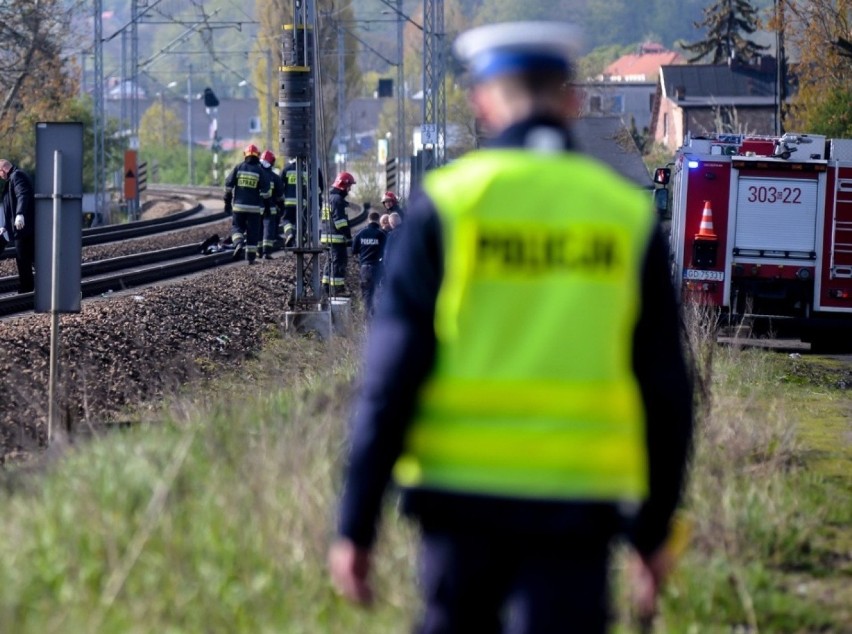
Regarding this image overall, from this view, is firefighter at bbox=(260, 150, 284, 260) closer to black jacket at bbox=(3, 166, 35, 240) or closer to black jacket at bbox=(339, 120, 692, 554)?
black jacket at bbox=(3, 166, 35, 240)

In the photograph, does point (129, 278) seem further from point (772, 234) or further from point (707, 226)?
point (772, 234)

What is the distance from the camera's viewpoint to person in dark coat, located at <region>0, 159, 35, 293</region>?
19.5 m

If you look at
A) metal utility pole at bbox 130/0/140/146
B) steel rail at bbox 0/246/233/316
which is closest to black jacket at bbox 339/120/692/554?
steel rail at bbox 0/246/233/316

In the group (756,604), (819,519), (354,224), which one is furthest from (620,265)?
(354,224)

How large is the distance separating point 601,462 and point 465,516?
0.31 metres

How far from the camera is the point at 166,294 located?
20.3 metres

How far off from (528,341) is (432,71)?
3252 centimetres

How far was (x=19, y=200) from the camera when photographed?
1969cm

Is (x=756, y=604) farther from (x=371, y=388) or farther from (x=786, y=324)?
(x=786, y=324)

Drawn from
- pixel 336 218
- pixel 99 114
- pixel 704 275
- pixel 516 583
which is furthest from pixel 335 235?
pixel 99 114

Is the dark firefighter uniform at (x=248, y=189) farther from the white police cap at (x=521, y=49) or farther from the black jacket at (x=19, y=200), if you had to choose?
the white police cap at (x=521, y=49)

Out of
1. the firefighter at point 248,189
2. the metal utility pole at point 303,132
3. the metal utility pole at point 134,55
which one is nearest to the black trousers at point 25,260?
the metal utility pole at point 303,132

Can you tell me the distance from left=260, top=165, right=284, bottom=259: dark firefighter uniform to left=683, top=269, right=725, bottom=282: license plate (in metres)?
7.60

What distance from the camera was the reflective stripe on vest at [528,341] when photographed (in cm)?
327
